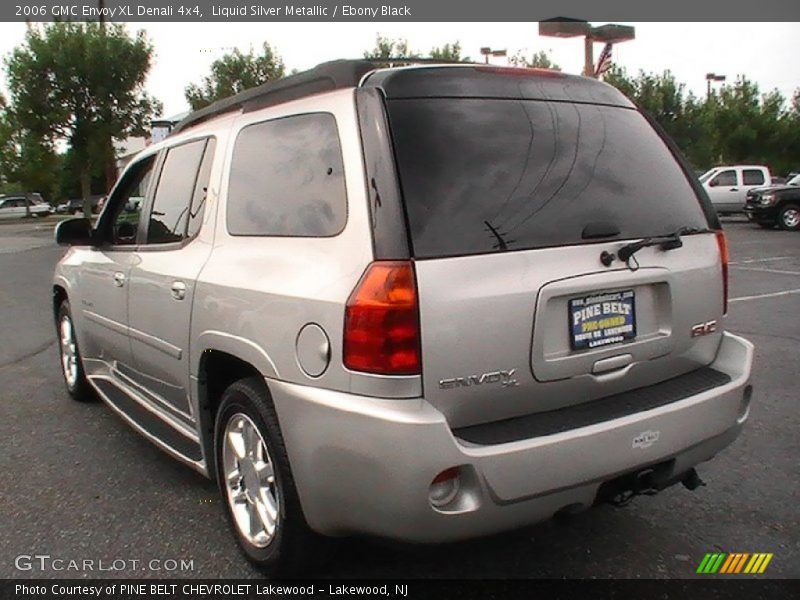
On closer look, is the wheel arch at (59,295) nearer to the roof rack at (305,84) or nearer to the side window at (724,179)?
the roof rack at (305,84)

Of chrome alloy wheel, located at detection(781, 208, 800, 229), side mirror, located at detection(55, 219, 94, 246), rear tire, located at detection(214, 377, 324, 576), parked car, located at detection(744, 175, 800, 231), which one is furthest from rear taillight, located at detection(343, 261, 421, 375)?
chrome alloy wheel, located at detection(781, 208, 800, 229)

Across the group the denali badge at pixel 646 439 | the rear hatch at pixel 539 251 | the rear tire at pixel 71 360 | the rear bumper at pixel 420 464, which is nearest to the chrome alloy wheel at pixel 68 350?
the rear tire at pixel 71 360

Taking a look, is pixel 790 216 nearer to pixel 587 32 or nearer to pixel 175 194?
pixel 587 32

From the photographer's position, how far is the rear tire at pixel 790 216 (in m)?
20.0

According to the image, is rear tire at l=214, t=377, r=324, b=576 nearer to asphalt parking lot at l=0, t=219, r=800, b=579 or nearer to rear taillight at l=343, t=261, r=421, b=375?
asphalt parking lot at l=0, t=219, r=800, b=579

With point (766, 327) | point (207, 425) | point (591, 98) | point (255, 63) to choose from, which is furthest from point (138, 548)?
point (255, 63)

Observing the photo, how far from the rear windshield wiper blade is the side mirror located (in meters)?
3.10

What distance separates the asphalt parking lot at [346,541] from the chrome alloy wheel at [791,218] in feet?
55.7

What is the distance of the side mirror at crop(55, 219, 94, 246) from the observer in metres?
4.33

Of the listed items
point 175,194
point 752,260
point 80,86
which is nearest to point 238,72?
point 80,86

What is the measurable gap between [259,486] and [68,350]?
121 inches

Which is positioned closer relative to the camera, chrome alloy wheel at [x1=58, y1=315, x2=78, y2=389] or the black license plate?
the black license plate

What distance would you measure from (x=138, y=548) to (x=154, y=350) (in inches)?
34.8

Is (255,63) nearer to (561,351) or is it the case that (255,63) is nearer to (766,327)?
(766,327)
